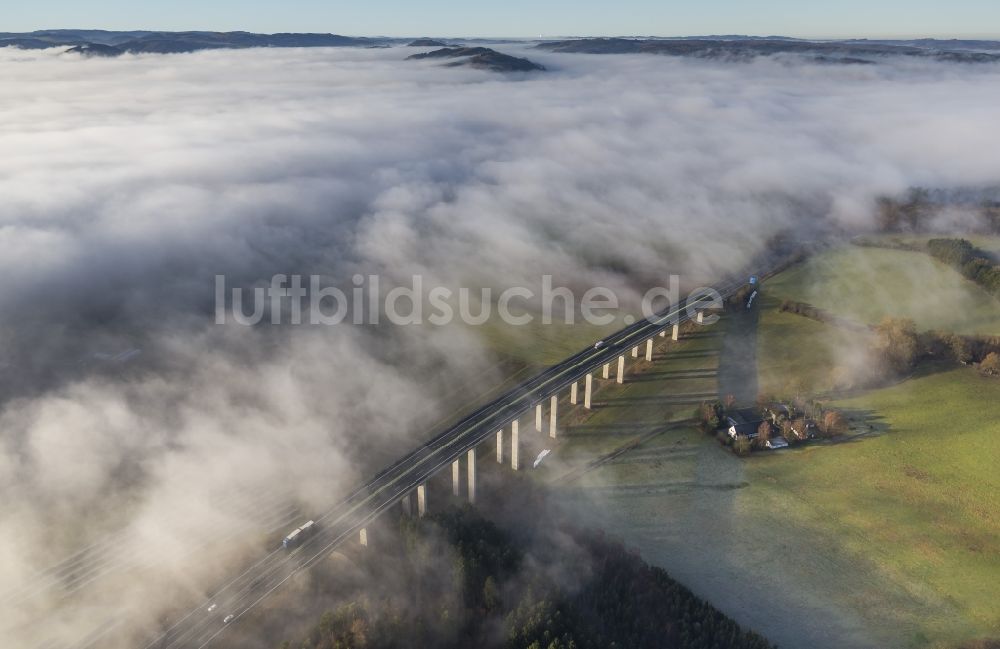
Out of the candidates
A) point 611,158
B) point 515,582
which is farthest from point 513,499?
point 611,158

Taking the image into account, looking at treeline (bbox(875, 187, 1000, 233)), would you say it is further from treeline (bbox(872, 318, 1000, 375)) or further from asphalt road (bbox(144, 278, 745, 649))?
asphalt road (bbox(144, 278, 745, 649))

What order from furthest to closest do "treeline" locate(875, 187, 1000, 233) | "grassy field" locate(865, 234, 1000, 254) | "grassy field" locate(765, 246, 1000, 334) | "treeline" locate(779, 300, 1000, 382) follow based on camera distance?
"treeline" locate(875, 187, 1000, 233), "grassy field" locate(865, 234, 1000, 254), "grassy field" locate(765, 246, 1000, 334), "treeline" locate(779, 300, 1000, 382)

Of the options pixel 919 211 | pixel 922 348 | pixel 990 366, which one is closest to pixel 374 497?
pixel 922 348

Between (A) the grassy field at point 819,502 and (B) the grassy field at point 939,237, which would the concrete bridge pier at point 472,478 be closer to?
(A) the grassy field at point 819,502

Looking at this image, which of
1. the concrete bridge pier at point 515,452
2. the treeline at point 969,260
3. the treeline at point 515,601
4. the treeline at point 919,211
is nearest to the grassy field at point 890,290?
the treeline at point 969,260

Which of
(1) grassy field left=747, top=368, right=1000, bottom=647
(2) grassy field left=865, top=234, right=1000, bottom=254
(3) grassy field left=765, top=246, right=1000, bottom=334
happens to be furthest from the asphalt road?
(2) grassy field left=865, top=234, right=1000, bottom=254

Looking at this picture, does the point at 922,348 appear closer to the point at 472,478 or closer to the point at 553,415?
the point at 553,415
